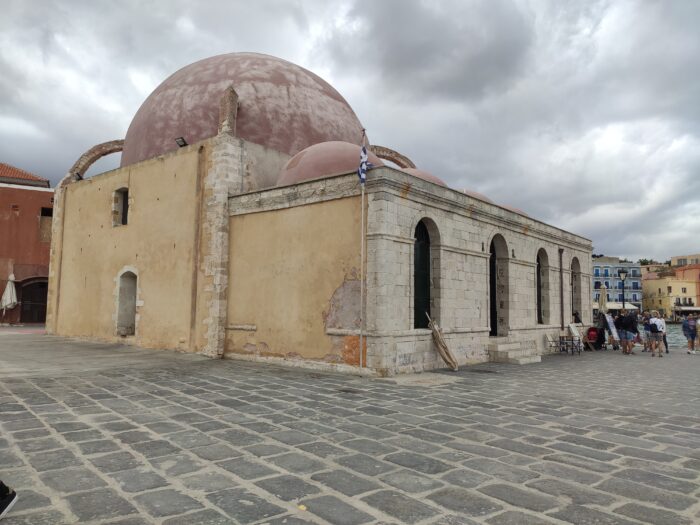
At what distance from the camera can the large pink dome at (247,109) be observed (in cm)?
1400

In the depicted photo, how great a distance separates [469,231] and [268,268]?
485cm

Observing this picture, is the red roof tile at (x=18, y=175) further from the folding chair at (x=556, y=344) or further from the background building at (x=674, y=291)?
the background building at (x=674, y=291)

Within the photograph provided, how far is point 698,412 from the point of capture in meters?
6.38

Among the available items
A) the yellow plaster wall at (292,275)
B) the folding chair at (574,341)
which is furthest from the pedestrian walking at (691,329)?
the yellow plaster wall at (292,275)

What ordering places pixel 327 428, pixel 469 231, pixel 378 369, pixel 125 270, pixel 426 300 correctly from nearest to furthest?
pixel 327 428
pixel 378 369
pixel 426 300
pixel 469 231
pixel 125 270

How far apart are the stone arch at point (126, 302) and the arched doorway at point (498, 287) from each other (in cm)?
1021

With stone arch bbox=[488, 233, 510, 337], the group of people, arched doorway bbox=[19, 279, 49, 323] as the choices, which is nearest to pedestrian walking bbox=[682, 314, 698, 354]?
the group of people

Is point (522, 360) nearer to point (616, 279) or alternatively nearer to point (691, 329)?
point (691, 329)

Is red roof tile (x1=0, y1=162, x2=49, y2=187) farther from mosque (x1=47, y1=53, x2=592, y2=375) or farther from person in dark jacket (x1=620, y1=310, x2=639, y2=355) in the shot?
person in dark jacket (x1=620, y1=310, x2=639, y2=355)

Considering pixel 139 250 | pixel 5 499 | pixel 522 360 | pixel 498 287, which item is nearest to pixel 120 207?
pixel 139 250

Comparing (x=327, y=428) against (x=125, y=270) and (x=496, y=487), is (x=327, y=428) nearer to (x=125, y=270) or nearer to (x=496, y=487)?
(x=496, y=487)

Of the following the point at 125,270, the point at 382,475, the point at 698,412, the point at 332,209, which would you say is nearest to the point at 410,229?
the point at 332,209

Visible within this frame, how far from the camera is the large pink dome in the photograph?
14.0m

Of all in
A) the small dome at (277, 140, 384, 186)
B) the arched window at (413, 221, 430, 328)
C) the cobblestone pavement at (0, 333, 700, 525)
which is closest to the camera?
the cobblestone pavement at (0, 333, 700, 525)
